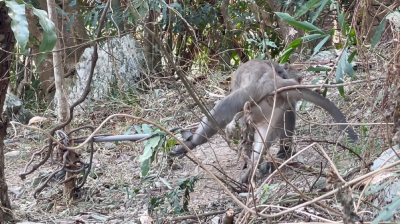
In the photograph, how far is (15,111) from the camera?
5777mm

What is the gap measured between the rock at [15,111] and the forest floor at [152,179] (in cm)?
46

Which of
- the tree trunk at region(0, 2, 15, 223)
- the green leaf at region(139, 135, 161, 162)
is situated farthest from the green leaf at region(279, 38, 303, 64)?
the tree trunk at region(0, 2, 15, 223)

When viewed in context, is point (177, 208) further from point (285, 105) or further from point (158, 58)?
point (158, 58)

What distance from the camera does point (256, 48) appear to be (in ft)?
22.3

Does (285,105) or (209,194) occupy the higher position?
(285,105)

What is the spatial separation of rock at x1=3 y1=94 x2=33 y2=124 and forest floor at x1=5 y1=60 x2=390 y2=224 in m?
0.46

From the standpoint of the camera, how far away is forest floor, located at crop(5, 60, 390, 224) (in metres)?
3.07

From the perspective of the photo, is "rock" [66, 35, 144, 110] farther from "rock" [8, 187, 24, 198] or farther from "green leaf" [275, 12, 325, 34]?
"green leaf" [275, 12, 325, 34]

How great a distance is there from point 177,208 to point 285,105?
4.86ft

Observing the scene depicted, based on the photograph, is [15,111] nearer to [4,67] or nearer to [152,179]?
[152,179]

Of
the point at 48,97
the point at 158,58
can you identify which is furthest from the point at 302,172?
the point at 48,97

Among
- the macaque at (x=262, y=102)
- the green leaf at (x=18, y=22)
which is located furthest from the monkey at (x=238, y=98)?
the green leaf at (x=18, y=22)

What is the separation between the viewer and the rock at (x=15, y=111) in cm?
570

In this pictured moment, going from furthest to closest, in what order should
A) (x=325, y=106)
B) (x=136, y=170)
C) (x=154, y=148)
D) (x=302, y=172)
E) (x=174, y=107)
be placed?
(x=174, y=107) < (x=136, y=170) < (x=325, y=106) < (x=302, y=172) < (x=154, y=148)
